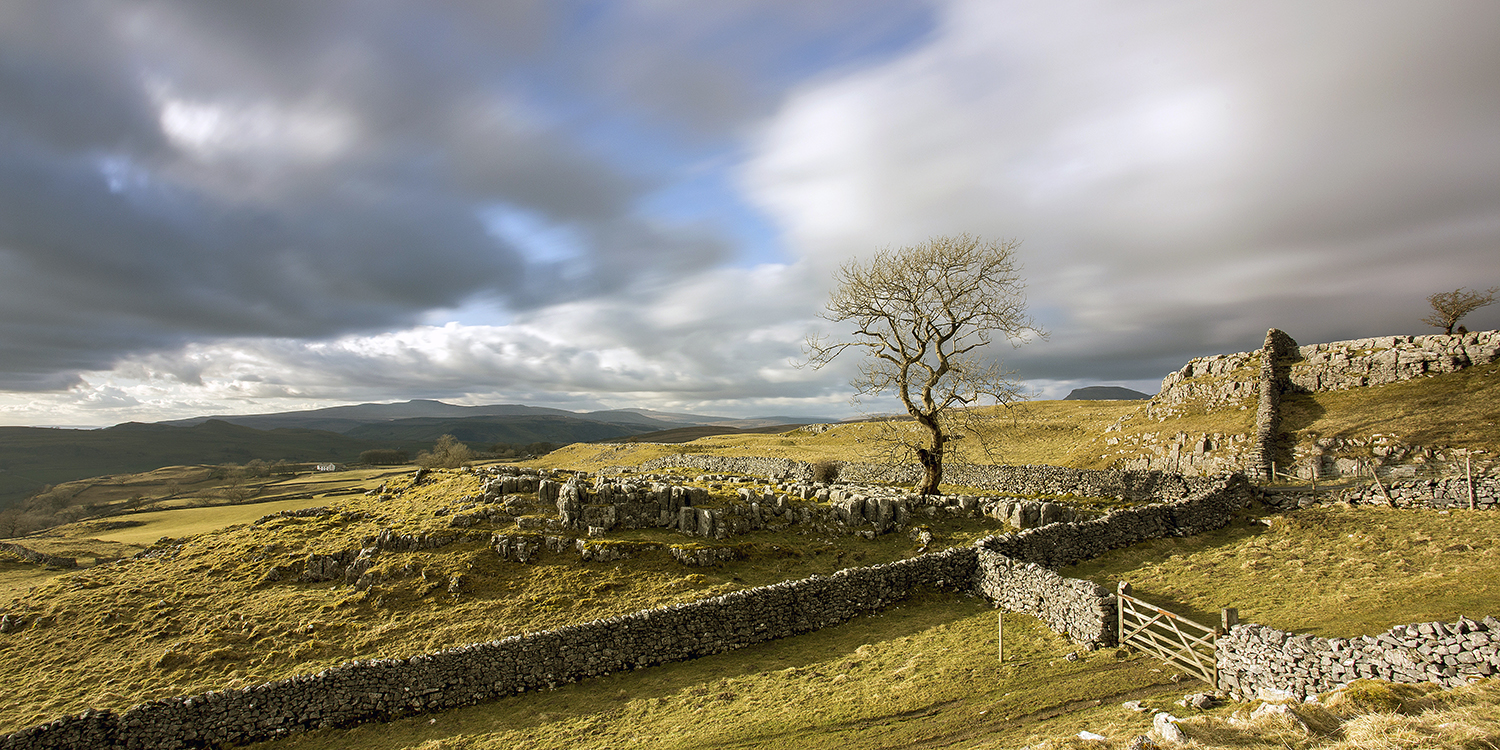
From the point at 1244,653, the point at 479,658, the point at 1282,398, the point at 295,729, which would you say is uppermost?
the point at 1282,398

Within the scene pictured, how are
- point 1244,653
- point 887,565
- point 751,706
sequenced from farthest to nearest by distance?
point 887,565 < point 751,706 < point 1244,653

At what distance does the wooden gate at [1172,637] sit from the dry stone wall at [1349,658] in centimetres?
29

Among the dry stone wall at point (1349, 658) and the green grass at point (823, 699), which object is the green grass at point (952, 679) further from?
the dry stone wall at point (1349, 658)

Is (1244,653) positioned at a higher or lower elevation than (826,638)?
higher

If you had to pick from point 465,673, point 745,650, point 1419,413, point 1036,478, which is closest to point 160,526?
point 465,673

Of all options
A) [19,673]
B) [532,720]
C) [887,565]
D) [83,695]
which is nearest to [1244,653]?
[887,565]

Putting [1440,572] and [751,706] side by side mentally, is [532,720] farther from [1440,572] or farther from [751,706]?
[1440,572]

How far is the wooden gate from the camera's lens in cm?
1093

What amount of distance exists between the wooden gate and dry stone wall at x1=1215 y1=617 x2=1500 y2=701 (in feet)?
0.95

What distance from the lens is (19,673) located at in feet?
48.5

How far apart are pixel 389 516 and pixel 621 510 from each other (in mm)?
10108

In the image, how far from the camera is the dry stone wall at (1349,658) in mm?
8453

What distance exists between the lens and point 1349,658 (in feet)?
30.6

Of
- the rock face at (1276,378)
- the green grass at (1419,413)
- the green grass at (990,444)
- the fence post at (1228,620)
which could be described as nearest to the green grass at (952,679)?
the fence post at (1228,620)
